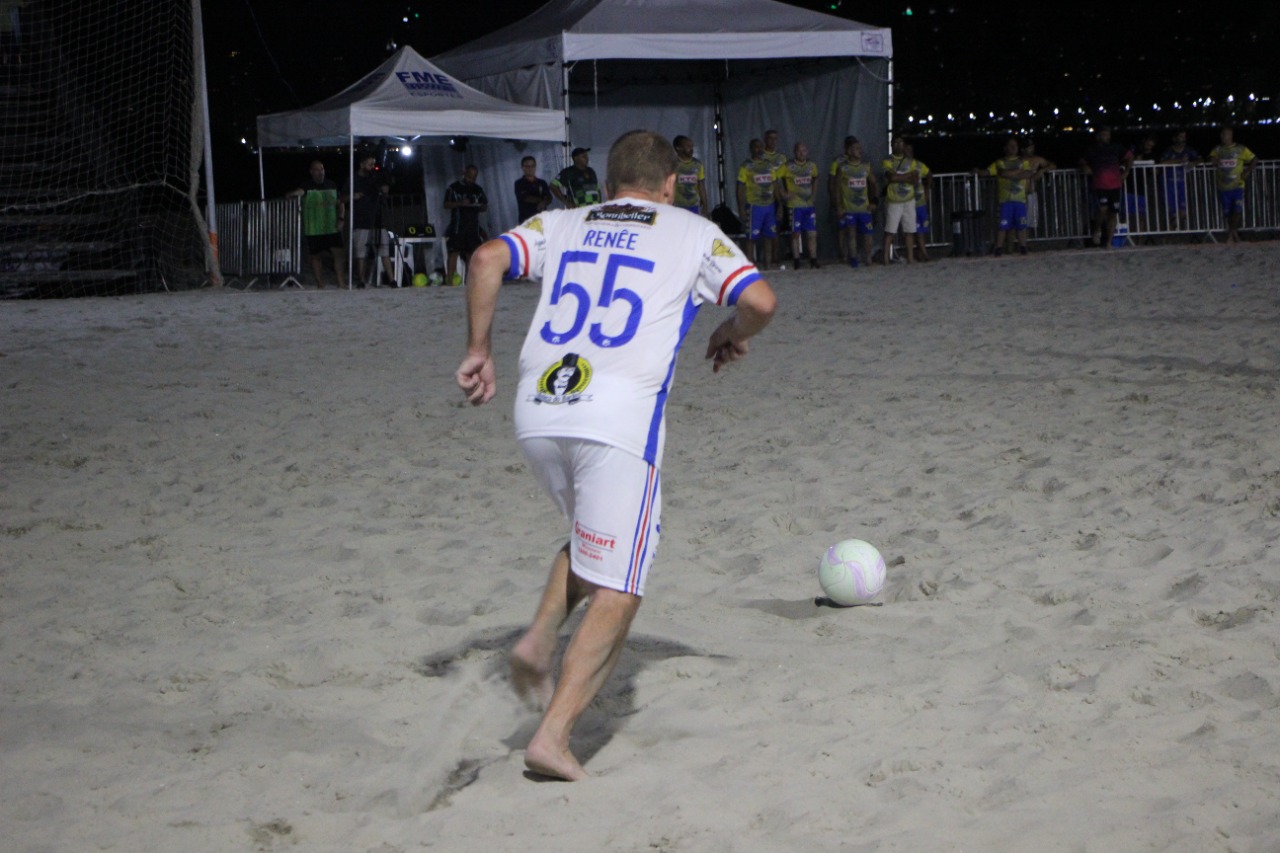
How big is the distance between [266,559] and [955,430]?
3.96m

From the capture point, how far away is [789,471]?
6910 mm

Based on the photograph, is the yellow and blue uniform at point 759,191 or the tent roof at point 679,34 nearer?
the tent roof at point 679,34

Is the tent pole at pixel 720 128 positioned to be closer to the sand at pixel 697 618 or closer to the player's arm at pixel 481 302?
the sand at pixel 697 618

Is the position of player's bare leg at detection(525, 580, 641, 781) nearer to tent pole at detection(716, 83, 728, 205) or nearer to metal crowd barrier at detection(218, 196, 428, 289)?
metal crowd barrier at detection(218, 196, 428, 289)

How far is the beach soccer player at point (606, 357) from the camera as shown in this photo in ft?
11.4

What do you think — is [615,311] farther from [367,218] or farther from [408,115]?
[367,218]

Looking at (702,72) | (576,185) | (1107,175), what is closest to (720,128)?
(702,72)

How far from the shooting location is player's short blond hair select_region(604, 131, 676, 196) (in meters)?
3.68

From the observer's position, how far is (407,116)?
18.2 meters

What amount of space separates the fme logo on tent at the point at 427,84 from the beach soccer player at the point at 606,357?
16.3m

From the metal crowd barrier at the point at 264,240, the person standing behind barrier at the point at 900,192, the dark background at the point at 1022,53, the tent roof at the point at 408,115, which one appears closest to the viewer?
the tent roof at the point at 408,115

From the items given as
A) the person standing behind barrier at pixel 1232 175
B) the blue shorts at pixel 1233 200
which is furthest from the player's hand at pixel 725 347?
the blue shorts at pixel 1233 200

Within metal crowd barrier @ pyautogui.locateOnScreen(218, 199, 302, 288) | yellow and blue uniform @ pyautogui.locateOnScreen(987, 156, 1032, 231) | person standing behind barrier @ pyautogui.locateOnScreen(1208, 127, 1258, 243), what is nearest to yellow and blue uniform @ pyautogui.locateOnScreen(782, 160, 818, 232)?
yellow and blue uniform @ pyautogui.locateOnScreen(987, 156, 1032, 231)

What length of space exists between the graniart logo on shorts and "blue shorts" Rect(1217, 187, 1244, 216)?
2089cm
